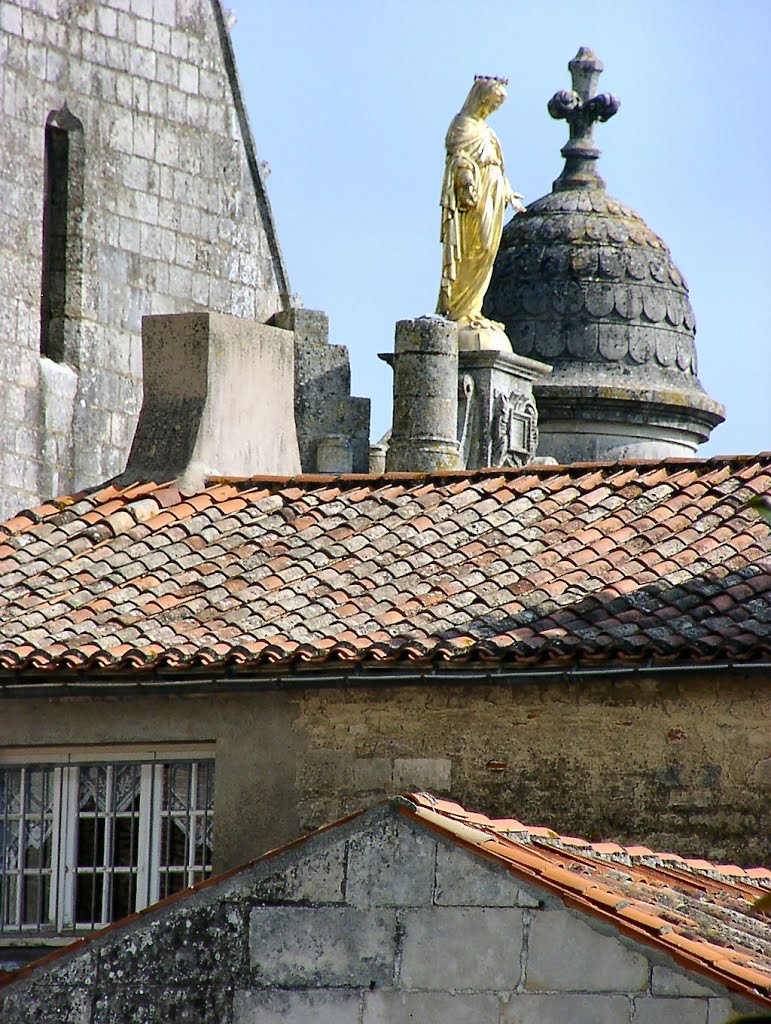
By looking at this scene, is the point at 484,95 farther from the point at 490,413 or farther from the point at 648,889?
the point at 648,889

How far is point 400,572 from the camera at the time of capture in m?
14.5

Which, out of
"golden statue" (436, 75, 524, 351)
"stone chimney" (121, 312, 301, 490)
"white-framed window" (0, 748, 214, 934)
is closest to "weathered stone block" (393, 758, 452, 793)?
"white-framed window" (0, 748, 214, 934)

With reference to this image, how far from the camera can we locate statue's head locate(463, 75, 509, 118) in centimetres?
1992

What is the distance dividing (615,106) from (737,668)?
39.0 feet

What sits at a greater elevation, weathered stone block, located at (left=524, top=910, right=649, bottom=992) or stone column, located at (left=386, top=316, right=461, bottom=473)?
stone column, located at (left=386, top=316, right=461, bottom=473)

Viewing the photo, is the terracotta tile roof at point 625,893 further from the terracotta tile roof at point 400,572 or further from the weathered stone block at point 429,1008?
the terracotta tile roof at point 400,572

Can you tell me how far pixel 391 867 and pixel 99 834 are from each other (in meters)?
4.47

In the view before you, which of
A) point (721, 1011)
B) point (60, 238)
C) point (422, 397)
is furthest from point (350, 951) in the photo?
point (60, 238)

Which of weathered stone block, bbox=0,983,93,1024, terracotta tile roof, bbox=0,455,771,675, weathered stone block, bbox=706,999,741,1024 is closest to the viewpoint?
weathered stone block, bbox=706,999,741,1024

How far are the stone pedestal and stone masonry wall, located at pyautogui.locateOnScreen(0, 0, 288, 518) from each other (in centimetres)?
190

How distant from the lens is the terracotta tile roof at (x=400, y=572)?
1332cm

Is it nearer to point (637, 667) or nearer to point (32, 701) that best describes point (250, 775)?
point (32, 701)

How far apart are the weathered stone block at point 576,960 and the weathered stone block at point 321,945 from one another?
569 millimetres

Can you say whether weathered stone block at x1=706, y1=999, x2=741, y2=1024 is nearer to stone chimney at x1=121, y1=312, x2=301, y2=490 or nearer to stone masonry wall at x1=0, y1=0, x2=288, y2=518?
stone chimney at x1=121, y1=312, x2=301, y2=490
